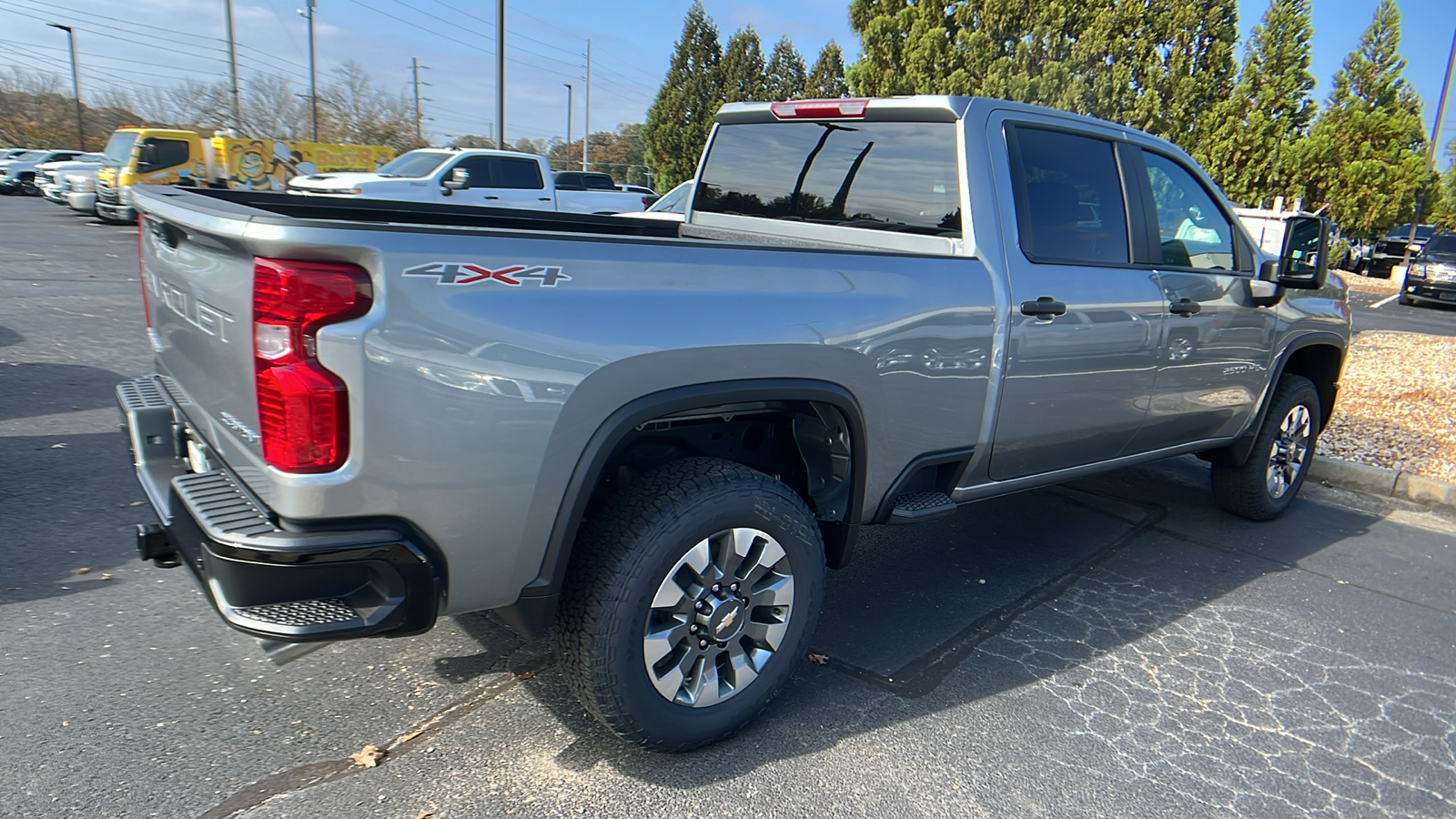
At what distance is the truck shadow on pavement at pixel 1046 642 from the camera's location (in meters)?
3.01

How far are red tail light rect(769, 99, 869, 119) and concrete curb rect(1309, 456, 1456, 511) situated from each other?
4419 millimetres

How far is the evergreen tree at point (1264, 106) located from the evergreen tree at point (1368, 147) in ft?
7.64

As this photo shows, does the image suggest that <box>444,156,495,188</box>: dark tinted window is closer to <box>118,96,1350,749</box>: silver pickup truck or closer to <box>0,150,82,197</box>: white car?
<box>118,96,1350,749</box>: silver pickup truck

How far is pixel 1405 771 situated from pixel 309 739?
344cm

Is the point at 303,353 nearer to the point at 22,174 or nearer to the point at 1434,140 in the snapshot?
the point at 1434,140

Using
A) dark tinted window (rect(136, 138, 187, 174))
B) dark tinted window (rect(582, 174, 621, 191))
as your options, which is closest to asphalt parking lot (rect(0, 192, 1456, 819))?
dark tinted window (rect(136, 138, 187, 174))

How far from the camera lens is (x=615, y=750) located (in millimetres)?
2785

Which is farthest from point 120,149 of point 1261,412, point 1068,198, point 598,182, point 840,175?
point 1261,412

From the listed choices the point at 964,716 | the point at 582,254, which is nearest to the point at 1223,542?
the point at 964,716

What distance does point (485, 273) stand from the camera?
2.16 meters

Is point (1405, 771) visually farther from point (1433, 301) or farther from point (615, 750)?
point (1433, 301)

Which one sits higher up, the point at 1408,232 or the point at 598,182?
the point at 1408,232

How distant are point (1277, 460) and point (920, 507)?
3.10 metres

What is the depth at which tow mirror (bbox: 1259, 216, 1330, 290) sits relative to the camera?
448 cm
